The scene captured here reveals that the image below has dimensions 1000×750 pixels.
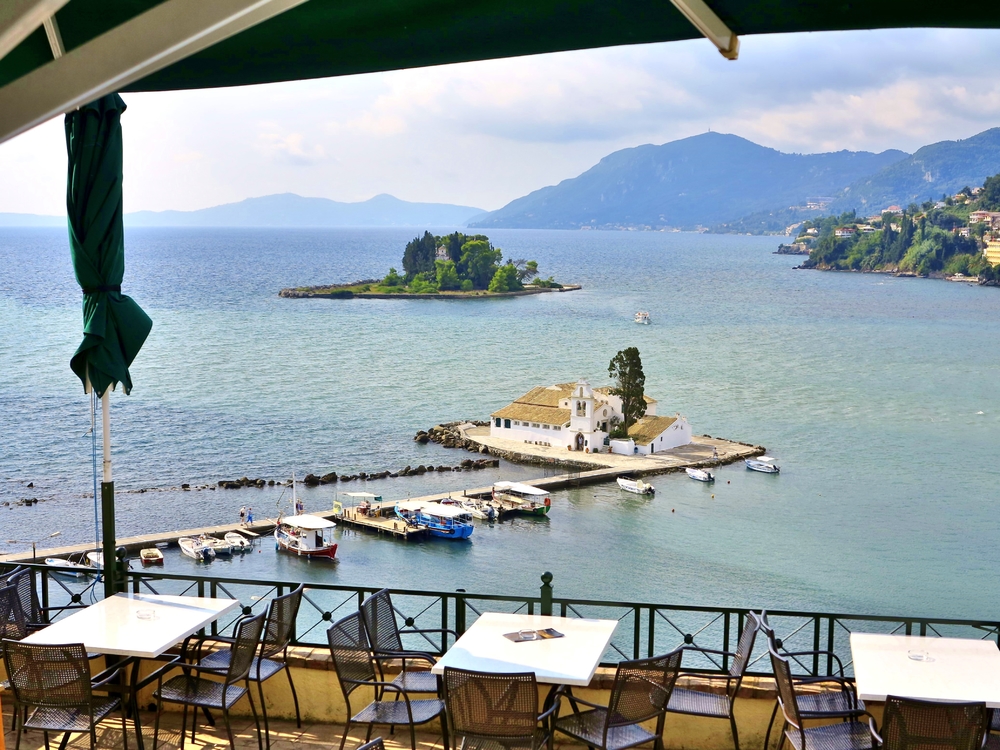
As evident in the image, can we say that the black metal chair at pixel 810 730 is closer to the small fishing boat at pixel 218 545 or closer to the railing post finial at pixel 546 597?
the railing post finial at pixel 546 597

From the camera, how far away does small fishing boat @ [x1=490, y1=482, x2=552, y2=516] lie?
1630 inches

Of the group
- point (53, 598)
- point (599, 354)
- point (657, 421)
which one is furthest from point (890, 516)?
point (53, 598)

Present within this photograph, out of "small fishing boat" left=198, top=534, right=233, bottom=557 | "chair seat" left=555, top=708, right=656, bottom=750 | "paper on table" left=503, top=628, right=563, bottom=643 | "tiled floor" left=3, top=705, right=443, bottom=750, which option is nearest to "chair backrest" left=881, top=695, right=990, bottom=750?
"chair seat" left=555, top=708, right=656, bottom=750

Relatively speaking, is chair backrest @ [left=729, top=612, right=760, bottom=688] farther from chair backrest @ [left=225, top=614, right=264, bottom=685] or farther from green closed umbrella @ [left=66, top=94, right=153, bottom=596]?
green closed umbrella @ [left=66, top=94, right=153, bottom=596]

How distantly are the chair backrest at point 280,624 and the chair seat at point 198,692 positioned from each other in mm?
158

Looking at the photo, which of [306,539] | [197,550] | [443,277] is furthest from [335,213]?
[197,550]

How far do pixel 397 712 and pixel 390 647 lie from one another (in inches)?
13.4

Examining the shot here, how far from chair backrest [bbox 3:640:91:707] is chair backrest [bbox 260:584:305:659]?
0.52 metres

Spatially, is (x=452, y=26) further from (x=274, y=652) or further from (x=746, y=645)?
(x=274, y=652)

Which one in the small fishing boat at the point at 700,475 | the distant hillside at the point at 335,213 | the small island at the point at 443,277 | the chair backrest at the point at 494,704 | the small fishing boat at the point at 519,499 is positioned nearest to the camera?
the chair backrest at the point at 494,704

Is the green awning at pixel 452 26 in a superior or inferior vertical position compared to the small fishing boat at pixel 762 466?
superior

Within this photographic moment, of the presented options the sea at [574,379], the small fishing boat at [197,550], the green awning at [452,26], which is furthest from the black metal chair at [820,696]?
the small fishing boat at [197,550]

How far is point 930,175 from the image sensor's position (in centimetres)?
9869

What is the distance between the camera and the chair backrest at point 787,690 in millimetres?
2583
